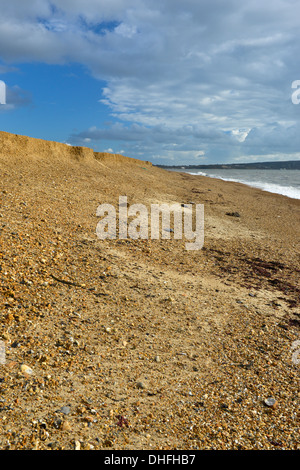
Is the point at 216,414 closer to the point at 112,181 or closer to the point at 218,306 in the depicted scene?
the point at 218,306

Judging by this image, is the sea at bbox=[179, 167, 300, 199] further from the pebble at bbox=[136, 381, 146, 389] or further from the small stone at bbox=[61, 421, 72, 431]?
the small stone at bbox=[61, 421, 72, 431]

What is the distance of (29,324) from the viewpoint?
4883 mm

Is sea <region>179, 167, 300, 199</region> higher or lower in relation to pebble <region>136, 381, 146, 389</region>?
higher

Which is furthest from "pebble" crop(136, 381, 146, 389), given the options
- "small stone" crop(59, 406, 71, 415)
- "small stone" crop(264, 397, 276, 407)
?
"small stone" crop(264, 397, 276, 407)

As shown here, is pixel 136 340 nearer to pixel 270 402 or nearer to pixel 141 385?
pixel 141 385

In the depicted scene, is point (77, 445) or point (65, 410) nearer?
point (77, 445)

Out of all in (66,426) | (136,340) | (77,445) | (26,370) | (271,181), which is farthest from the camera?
(271,181)

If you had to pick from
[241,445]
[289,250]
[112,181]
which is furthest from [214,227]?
[241,445]

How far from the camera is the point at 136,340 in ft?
16.9

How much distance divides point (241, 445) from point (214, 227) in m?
10.3

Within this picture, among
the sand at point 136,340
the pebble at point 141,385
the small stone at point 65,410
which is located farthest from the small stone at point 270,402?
the small stone at point 65,410

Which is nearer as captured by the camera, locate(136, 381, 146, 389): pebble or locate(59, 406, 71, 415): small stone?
locate(59, 406, 71, 415): small stone

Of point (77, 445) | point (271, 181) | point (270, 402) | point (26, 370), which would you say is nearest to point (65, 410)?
point (77, 445)

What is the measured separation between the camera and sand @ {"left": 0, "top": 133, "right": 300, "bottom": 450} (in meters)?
3.60
